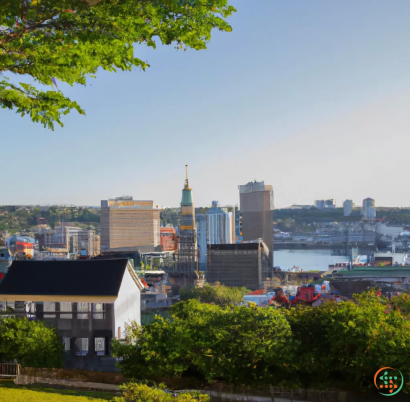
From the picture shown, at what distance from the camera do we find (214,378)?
7.20m

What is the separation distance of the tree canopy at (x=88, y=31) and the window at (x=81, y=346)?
668cm

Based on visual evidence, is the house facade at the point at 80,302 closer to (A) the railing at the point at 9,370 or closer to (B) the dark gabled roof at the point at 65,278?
(B) the dark gabled roof at the point at 65,278

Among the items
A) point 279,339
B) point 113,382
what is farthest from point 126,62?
point 113,382

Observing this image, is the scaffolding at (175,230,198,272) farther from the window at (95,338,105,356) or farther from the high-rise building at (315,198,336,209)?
the high-rise building at (315,198,336,209)

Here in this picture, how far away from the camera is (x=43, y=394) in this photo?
21.5ft

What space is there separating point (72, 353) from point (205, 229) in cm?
7170

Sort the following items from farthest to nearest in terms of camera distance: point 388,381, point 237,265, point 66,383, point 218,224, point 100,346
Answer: point 218,224
point 237,265
point 100,346
point 66,383
point 388,381

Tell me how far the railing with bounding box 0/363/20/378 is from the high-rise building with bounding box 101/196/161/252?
80.7m

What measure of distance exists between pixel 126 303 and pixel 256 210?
77.2m

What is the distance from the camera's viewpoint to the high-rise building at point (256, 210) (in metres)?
84.8

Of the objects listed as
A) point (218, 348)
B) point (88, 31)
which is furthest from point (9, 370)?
point (88, 31)

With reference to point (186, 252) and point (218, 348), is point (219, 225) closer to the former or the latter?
point (186, 252)

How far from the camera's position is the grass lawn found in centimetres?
626

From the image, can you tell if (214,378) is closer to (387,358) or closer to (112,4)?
(387,358)
